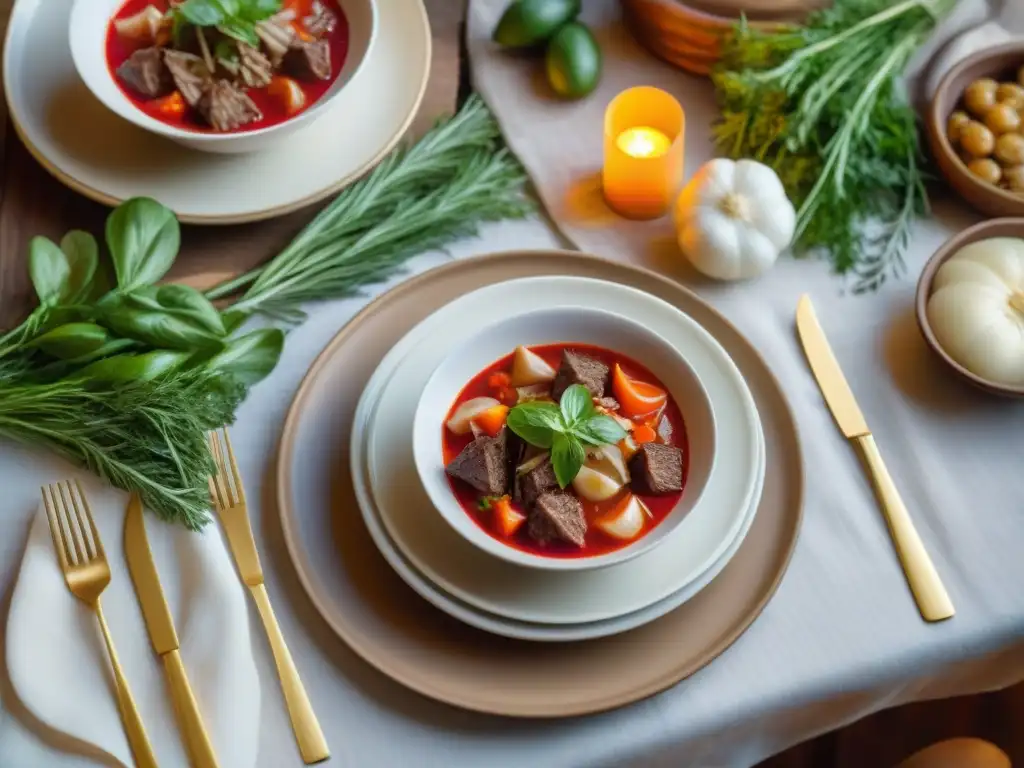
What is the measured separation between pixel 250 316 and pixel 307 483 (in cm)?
32

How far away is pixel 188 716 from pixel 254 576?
0.18m

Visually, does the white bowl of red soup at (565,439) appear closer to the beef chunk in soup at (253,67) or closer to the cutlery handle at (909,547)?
the cutlery handle at (909,547)

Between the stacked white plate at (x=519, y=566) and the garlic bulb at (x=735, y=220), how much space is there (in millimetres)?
189

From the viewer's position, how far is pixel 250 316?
5.01ft

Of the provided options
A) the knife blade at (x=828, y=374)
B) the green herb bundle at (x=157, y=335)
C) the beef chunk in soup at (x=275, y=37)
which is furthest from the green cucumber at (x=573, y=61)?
the knife blade at (x=828, y=374)

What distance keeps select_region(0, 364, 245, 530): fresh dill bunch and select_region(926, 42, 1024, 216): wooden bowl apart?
117cm

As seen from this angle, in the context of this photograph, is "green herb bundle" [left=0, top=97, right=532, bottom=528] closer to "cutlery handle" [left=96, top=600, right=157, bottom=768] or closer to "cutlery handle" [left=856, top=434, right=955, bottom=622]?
"cutlery handle" [left=96, top=600, right=157, bottom=768]

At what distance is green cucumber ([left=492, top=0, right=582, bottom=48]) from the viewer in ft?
5.77

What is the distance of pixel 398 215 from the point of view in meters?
1.60

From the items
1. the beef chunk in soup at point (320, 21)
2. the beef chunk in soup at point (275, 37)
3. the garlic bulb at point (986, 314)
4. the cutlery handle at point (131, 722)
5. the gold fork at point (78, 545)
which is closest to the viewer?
the cutlery handle at point (131, 722)

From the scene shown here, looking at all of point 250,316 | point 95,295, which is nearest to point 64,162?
point 95,295

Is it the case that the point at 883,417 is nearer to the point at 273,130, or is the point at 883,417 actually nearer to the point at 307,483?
the point at 307,483

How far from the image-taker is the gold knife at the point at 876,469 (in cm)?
128

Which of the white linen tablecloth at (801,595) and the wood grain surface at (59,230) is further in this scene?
the wood grain surface at (59,230)
